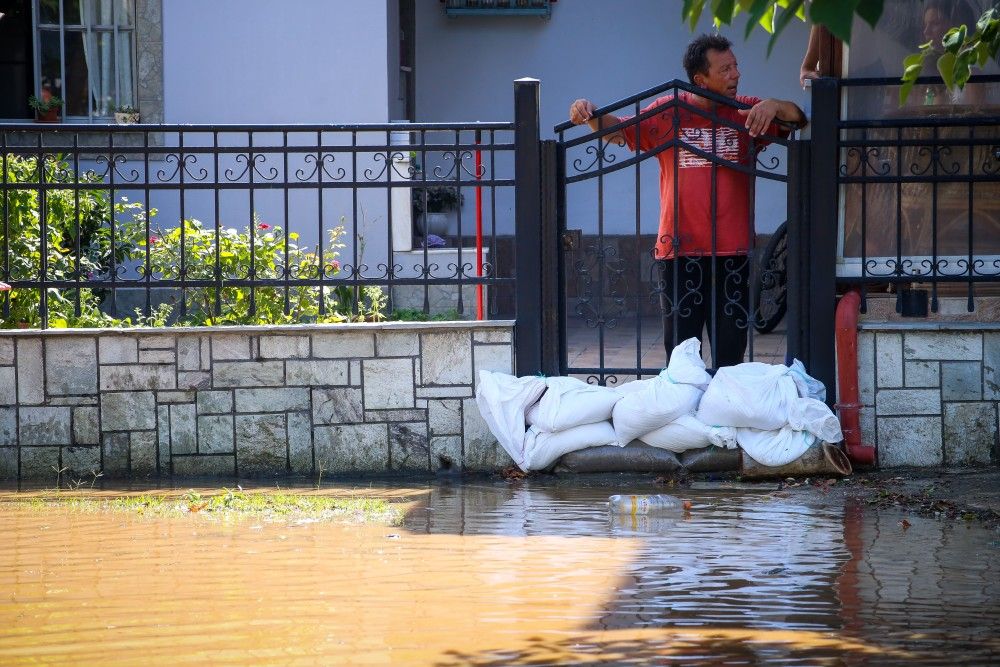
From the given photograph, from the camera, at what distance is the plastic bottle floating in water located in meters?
6.23

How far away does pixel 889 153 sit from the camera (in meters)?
7.39

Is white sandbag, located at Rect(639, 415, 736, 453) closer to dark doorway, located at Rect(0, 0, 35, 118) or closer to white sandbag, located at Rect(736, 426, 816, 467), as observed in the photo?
white sandbag, located at Rect(736, 426, 816, 467)

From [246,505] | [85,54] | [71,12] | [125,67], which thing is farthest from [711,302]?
[71,12]

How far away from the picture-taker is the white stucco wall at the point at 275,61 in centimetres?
1062

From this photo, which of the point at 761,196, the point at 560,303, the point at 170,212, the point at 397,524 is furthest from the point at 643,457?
the point at 761,196

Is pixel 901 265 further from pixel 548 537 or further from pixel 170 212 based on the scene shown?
pixel 170 212

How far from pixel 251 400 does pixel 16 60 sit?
272 inches

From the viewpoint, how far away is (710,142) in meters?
7.37

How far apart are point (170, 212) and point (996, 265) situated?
6.29 meters

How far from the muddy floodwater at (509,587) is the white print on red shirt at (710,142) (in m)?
2.00

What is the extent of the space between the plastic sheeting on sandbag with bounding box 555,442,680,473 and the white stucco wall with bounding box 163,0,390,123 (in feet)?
14.7

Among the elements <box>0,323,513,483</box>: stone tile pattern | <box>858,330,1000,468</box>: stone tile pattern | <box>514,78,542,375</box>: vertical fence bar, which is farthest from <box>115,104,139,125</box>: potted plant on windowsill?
<box>858,330,1000,468</box>: stone tile pattern

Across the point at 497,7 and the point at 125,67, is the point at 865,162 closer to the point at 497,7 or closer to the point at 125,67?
the point at 125,67

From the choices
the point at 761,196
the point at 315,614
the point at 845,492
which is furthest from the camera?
the point at 761,196
